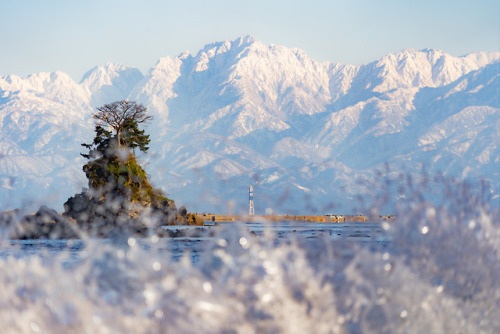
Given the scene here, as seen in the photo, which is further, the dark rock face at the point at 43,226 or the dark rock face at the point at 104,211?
the dark rock face at the point at 104,211

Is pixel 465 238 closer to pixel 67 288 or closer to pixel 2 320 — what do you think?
pixel 67 288

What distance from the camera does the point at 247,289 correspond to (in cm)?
1019

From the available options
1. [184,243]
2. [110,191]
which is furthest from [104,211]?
[184,243]

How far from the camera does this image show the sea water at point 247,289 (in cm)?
1012

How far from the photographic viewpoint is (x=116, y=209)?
301 feet

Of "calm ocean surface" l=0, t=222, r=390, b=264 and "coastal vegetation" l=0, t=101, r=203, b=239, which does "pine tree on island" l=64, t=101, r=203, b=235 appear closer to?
"coastal vegetation" l=0, t=101, r=203, b=239

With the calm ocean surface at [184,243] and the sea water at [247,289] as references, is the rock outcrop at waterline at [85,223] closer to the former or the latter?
the calm ocean surface at [184,243]

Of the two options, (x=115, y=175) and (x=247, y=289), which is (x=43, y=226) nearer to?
(x=115, y=175)

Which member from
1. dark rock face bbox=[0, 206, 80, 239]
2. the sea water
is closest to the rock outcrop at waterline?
dark rock face bbox=[0, 206, 80, 239]

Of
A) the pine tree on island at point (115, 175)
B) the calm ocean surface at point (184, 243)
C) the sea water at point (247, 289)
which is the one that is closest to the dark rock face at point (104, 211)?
the pine tree on island at point (115, 175)

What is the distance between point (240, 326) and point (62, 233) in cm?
7949

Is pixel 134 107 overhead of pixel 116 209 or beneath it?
overhead

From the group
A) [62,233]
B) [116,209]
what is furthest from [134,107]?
[62,233]

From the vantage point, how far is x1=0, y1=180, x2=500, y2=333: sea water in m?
10.1
